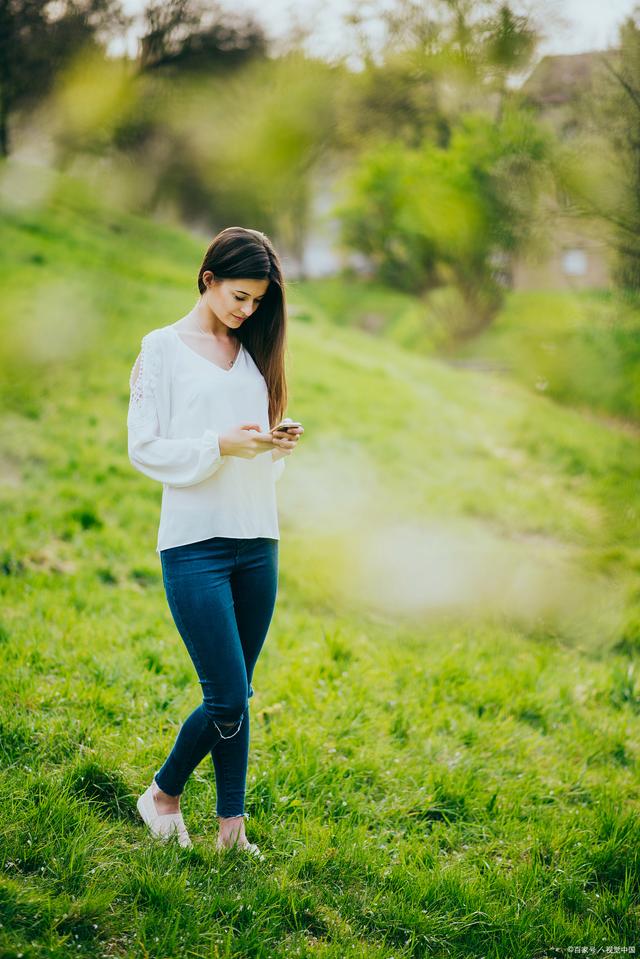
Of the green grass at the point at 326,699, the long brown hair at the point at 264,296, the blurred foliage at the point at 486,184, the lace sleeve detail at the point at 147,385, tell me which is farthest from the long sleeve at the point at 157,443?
the blurred foliage at the point at 486,184

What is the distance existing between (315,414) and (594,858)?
5.89m

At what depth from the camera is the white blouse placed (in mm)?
2109

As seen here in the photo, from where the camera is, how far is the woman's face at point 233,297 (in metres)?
2.23

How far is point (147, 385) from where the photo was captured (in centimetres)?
214

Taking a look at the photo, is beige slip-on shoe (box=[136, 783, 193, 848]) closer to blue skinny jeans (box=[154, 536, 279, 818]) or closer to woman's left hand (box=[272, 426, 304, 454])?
blue skinny jeans (box=[154, 536, 279, 818])

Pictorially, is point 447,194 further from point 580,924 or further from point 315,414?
point 315,414

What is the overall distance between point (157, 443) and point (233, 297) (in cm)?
48

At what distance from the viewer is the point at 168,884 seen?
209cm

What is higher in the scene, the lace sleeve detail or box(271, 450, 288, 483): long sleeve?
the lace sleeve detail

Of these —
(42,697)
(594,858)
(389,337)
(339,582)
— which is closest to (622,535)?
(339,582)

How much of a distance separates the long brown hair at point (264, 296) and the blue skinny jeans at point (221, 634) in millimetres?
458

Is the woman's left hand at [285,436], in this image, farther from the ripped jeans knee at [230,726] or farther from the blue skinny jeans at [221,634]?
the ripped jeans knee at [230,726]

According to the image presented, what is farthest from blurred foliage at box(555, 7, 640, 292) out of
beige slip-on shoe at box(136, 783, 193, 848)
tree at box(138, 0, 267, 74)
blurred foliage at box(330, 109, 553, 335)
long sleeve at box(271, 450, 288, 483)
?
beige slip-on shoe at box(136, 783, 193, 848)

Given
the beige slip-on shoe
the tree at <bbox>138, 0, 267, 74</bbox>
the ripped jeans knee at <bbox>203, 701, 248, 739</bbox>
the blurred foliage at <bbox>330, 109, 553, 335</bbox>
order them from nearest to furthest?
the tree at <bbox>138, 0, 267, 74</bbox> < the ripped jeans knee at <bbox>203, 701, 248, 739</bbox> < the beige slip-on shoe < the blurred foliage at <bbox>330, 109, 553, 335</bbox>
